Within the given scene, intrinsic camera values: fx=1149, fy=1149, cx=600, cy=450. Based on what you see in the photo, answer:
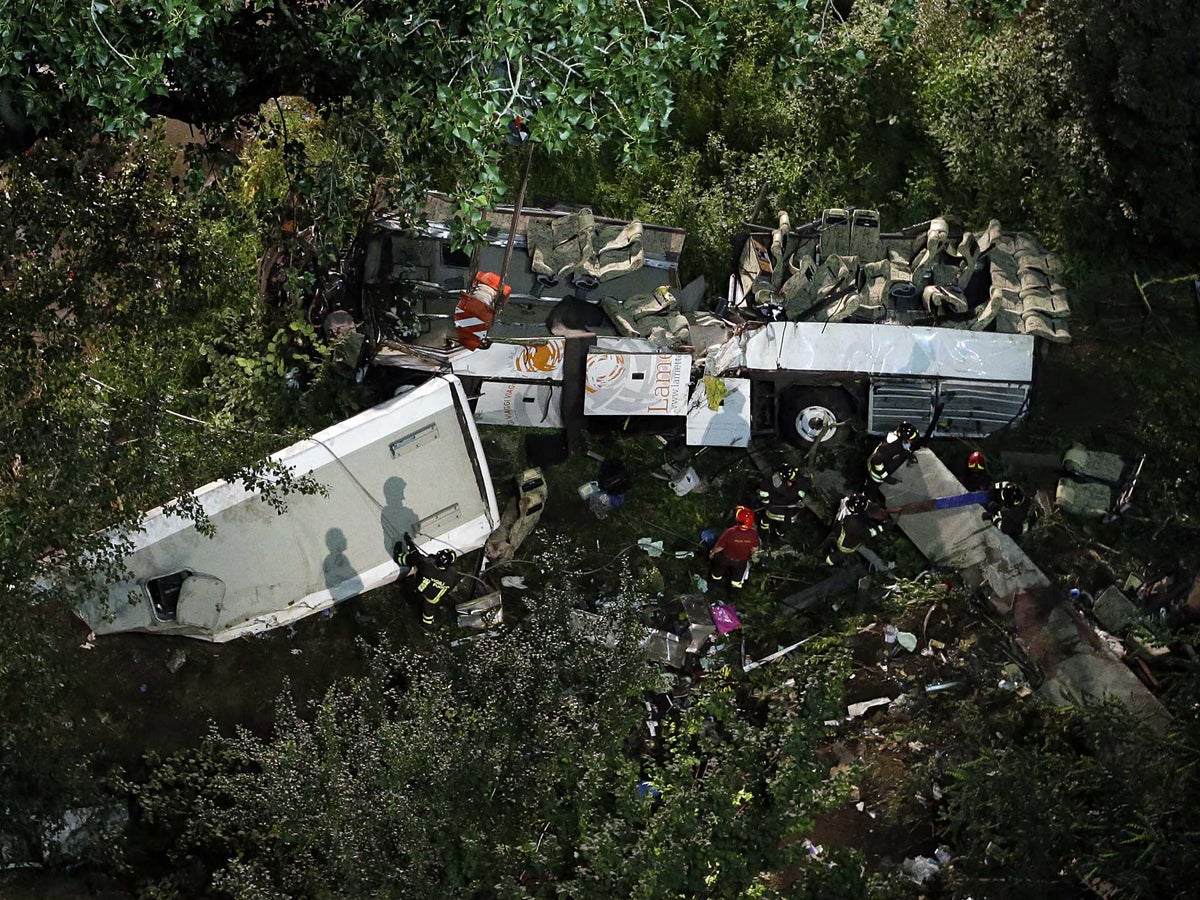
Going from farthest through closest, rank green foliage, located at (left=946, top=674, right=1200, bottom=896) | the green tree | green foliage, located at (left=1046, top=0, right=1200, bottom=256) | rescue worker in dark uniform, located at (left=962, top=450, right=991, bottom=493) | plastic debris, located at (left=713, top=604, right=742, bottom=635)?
1. rescue worker in dark uniform, located at (left=962, top=450, right=991, bottom=493)
2. plastic debris, located at (left=713, top=604, right=742, bottom=635)
3. green foliage, located at (left=1046, top=0, right=1200, bottom=256)
4. green foliage, located at (left=946, top=674, right=1200, bottom=896)
5. the green tree

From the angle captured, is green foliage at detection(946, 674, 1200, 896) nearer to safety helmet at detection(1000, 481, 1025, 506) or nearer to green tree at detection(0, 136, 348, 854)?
safety helmet at detection(1000, 481, 1025, 506)

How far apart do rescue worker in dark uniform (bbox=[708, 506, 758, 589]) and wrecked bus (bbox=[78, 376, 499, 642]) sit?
205 cm

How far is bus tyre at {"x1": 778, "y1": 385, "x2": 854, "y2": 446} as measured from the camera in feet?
33.8

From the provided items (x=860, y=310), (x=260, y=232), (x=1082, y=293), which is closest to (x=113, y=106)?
(x=260, y=232)

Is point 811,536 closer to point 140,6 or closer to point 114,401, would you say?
point 114,401

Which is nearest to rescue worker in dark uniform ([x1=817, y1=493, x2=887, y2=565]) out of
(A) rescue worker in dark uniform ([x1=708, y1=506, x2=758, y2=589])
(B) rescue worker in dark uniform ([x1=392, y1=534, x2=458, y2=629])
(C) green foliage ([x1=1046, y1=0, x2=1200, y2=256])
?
(A) rescue worker in dark uniform ([x1=708, y1=506, x2=758, y2=589])

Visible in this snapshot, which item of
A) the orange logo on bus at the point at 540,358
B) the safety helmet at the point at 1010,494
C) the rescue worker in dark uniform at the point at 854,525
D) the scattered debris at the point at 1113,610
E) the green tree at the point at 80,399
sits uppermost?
the green tree at the point at 80,399

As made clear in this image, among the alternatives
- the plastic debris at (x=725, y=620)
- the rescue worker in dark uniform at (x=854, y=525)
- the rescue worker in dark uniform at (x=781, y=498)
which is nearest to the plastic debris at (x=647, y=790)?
the plastic debris at (x=725, y=620)

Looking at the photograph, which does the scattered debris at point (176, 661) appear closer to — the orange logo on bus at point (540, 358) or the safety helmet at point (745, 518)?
the orange logo on bus at point (540, 358)

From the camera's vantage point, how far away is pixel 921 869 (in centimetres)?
911

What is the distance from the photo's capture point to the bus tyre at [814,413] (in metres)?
10.3

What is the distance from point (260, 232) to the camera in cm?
1025

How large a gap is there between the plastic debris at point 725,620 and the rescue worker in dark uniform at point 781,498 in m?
0.83

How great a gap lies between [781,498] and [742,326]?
5.28 feet
